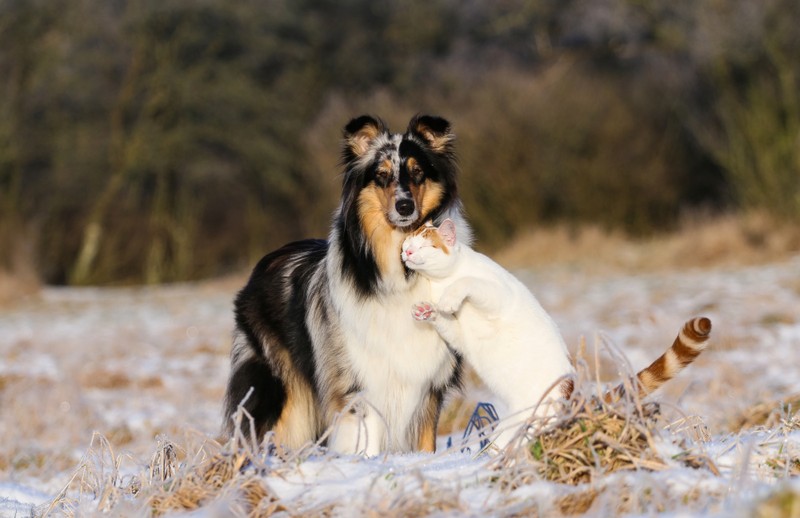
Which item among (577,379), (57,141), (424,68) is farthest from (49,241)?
(577,379)

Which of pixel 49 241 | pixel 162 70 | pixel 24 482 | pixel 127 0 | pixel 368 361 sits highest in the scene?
pixel 127 0

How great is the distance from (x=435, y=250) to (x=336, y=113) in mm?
21472

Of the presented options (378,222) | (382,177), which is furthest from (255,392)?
(382,177)

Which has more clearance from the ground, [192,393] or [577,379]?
[577,379]

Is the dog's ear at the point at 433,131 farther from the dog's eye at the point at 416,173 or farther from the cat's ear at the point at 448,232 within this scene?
the cat's ear at the point at 448,232

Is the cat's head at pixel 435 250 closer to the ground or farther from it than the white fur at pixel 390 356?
farther from it

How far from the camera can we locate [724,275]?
48.5 ft

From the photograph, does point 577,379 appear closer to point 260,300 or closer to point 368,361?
point 368,361

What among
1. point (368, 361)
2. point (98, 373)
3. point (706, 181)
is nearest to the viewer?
point (368, 361)

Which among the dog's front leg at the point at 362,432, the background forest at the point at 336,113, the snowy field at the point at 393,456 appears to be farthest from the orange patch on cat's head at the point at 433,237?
the background forest at the point at 336,113

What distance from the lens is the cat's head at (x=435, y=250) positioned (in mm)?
3973

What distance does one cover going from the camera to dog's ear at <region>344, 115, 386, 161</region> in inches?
189

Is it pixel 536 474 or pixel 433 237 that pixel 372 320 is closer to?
pixel 433 237

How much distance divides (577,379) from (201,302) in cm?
1487
